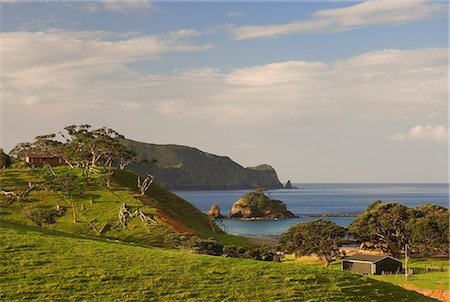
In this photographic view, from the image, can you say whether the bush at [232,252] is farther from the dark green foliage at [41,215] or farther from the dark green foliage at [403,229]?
the dark green foliage at [403,229]

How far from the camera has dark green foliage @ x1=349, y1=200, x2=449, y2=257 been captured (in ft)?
285

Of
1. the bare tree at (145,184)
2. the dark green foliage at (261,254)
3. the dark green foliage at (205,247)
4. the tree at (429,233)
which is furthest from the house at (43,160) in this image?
the tree at (429,233)

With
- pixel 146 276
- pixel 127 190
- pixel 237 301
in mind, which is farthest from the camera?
pixel 127 190

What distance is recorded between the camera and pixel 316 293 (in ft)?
107

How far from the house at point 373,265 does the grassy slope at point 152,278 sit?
37582 mm

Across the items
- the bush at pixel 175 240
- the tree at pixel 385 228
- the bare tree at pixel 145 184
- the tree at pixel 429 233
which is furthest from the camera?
the bare tree at pixel 145 184

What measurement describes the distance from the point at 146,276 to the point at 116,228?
48.3 meters

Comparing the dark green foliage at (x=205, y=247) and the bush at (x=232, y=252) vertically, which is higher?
the dark green foliage at (x=205, y=247)

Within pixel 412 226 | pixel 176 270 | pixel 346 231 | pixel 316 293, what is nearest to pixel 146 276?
pixel 176 270

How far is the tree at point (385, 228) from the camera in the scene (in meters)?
92.8

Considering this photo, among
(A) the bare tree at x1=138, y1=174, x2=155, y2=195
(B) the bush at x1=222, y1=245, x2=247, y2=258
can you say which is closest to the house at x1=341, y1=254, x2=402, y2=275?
(B) the bush at x1=222, y1=245, x2=247, y2=258

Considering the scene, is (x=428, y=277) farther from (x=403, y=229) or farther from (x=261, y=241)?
(x=261, y=241)

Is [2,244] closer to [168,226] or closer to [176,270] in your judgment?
[176,270]

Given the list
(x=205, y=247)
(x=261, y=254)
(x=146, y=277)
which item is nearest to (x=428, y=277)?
(x=261, y=254)
